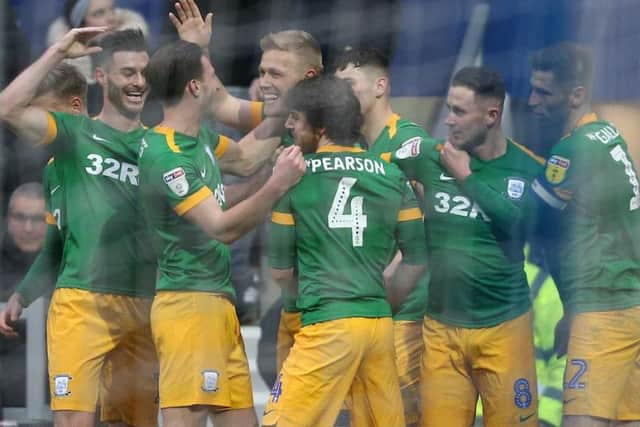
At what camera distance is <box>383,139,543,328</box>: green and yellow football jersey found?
4.30 meters

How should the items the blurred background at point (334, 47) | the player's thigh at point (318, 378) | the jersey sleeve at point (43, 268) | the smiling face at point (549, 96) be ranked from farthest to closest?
the blurred background at point (334, 47)
the jersey sleeve at point (43, 268)
the smiling face at point (549, 96)
the player's thigh at point (318, 378)

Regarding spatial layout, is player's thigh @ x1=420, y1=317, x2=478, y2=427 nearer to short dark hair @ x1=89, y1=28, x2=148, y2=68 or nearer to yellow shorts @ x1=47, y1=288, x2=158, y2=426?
yellow shorts @ x1=47, y1=288, x2=158, y2=426

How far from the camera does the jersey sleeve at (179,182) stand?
3.97 metres

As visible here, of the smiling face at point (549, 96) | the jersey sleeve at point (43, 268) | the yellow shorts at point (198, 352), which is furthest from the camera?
the jersey sleeve at point (43, 268)

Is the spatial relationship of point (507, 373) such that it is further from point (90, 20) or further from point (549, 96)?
point (90, 20)

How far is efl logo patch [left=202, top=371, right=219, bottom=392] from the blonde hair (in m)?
1.07

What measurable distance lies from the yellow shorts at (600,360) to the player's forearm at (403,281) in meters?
0.53

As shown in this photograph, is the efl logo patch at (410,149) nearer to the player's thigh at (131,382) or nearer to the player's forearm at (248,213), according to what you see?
the player's forearm at (248,213)

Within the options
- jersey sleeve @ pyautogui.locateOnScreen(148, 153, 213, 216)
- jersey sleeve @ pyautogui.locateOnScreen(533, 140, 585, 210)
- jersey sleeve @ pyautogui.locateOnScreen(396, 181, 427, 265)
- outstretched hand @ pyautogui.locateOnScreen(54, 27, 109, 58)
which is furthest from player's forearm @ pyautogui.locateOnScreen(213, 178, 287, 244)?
jersey sleeve @ pyautogui.locateOnScreen(533, 140, 585, 210)

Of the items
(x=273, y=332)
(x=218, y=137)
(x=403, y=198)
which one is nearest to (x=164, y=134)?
(x=218, y=137)

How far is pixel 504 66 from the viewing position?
487 centimetres

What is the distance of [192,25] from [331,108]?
2.15 feet

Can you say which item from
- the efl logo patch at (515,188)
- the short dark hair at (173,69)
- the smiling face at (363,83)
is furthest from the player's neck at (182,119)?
the efl logo patch at (515,188)

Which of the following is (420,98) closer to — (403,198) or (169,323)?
(403,198)
